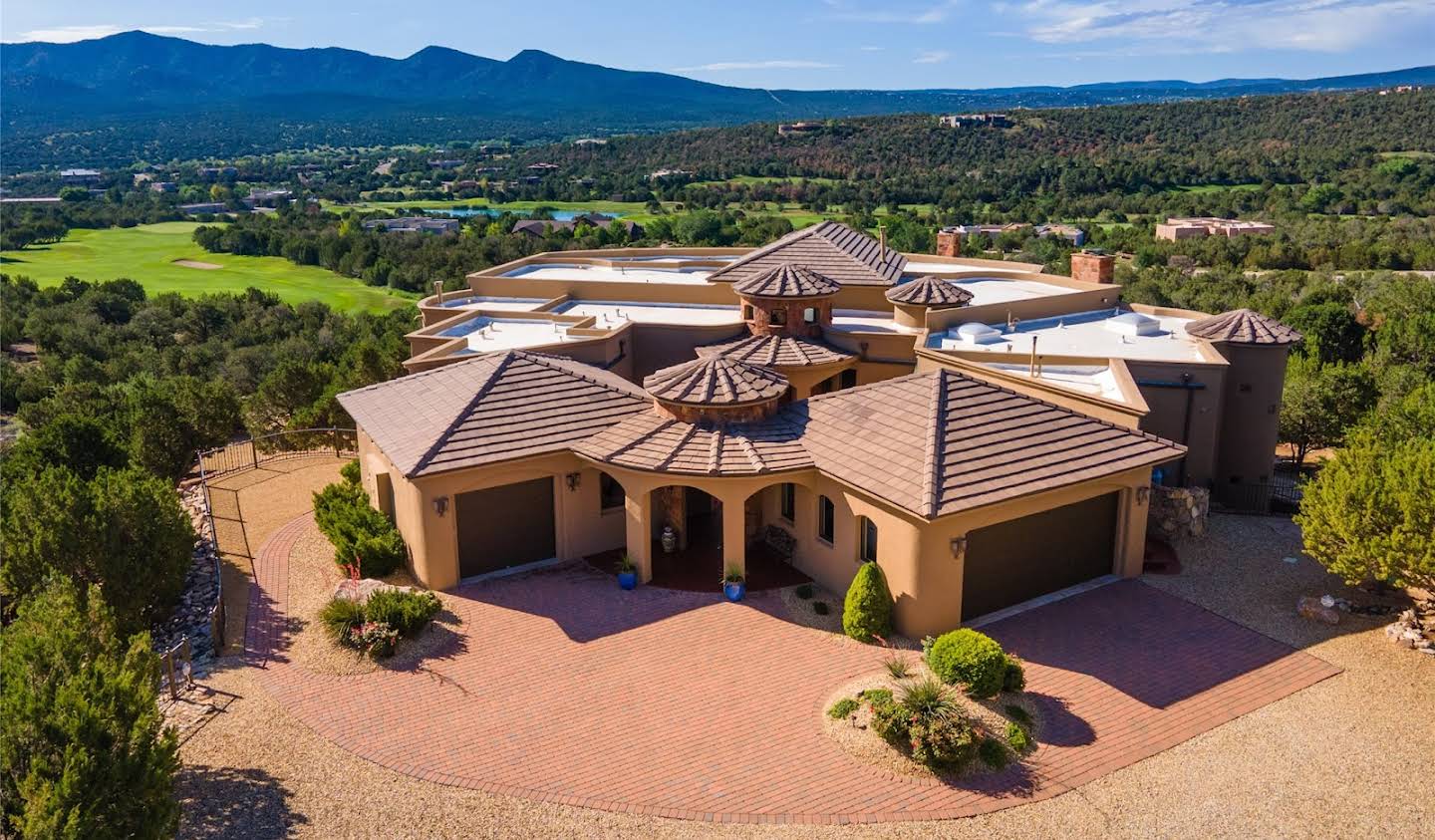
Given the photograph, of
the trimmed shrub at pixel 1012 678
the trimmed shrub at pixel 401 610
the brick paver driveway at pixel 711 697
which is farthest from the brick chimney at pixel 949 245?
the trimmed shrub at pixel 401 610

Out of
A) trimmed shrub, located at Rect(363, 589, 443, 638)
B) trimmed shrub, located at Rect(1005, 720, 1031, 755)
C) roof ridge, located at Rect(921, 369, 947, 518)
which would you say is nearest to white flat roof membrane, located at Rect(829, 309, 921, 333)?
roof ridge, located at Rect(921, 369, 947, 518)

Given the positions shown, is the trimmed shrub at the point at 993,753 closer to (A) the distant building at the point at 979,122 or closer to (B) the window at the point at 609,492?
(B) the window at the point at 609,492

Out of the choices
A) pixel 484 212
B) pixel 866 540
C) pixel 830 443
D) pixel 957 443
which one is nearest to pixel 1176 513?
pixel 957 443

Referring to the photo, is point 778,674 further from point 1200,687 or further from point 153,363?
point 153,363

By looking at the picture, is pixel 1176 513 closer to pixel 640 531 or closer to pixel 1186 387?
pixel 1186 387

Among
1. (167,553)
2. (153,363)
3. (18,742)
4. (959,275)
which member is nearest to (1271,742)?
(18,742)

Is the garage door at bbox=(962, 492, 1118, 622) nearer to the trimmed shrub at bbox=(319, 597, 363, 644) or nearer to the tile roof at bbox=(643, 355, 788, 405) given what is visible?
the tile roof at bbox=(643, 355, 788, 405)
